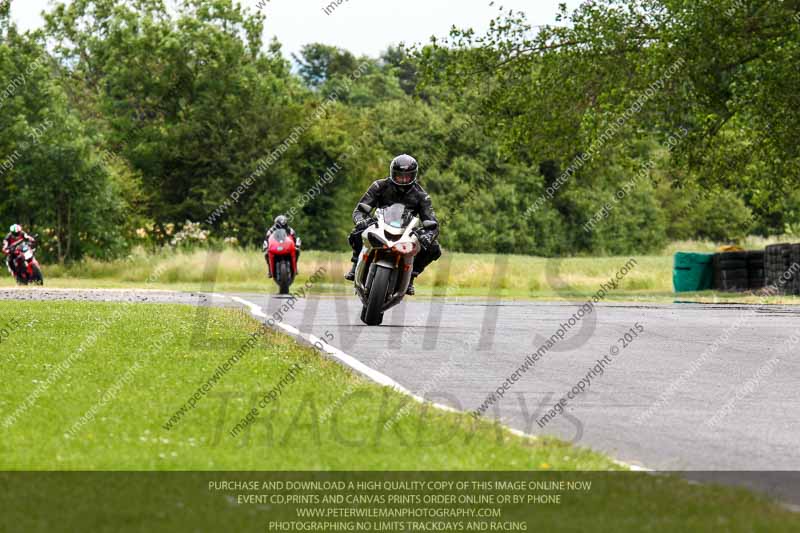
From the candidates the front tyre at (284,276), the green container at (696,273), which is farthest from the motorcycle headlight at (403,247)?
the green container at (696,273)

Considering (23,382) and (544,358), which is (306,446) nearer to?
(23,382)

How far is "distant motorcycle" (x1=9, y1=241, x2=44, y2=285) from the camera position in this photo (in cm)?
3903

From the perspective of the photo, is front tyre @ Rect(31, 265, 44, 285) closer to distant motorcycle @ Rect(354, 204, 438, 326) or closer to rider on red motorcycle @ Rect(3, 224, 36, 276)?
rider on red motorcycle @ Rect(3, 224, 36, 276)

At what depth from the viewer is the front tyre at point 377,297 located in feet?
58.6

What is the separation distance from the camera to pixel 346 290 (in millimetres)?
36812

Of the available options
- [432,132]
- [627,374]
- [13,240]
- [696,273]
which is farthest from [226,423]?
[432,132]

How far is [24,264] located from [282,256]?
11040 millimetres

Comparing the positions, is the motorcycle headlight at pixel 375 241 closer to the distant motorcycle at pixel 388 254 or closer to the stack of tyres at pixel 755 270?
the distant motorcycle at pixel 388 254

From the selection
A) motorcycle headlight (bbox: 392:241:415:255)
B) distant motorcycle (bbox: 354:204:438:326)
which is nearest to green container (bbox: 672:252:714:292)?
distant motorcycle (bbox: 354:204:438:326)

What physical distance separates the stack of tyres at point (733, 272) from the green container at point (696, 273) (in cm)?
88

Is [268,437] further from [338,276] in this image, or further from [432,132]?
[432,132]

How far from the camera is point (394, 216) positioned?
17.7 m

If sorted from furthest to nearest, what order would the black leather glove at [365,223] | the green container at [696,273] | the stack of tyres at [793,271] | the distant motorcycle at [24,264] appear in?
1. the distant motorcycle at [24,264]
2. the green container at [696,273]
3. the stack of tyres at [793,271]
4. the black leather glove at [365,223]

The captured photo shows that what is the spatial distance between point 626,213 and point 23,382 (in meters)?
79.0
